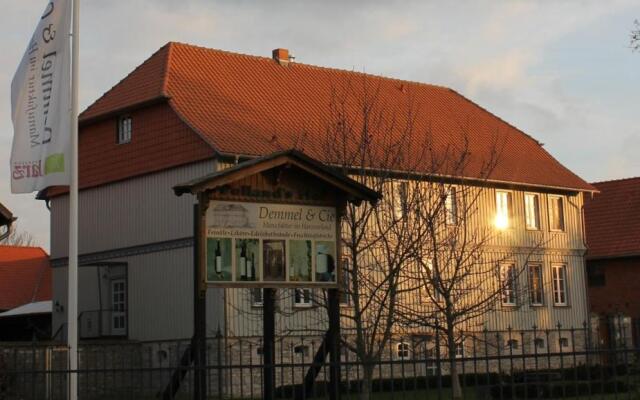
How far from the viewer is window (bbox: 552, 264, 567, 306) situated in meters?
41.9

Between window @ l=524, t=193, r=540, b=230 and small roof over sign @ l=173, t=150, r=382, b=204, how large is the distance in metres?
25.0

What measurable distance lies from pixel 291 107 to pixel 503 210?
30.3 ft

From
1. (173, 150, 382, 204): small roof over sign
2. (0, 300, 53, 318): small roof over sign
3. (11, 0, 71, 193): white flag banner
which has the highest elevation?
(11, 0, 71, 193): white flag banner

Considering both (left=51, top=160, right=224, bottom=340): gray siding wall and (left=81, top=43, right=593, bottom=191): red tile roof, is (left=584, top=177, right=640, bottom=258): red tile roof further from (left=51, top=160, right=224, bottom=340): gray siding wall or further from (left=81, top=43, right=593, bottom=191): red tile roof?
(left=51, top=160, right=224, bottom=340): gray siding wall

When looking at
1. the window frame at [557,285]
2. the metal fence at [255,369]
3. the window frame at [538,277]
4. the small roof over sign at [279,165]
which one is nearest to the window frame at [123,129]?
the metal fence at [255,369]

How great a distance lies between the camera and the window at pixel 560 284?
4194 centimetres

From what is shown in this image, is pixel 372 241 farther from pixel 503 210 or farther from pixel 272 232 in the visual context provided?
pixel 503 210

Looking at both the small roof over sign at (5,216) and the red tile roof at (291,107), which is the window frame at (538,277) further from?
the small roof over sign at (5,216)

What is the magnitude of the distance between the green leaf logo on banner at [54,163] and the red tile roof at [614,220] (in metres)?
33.0

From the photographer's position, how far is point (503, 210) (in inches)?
1591

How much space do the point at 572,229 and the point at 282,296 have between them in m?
15.9

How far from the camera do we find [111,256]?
121ft

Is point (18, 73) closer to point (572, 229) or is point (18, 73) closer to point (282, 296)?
point (282, 296)

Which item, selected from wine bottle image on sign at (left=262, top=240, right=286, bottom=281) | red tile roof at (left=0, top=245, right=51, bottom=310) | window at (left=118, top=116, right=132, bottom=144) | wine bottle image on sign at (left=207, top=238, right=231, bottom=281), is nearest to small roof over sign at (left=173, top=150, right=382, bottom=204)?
wine bottle image on sign at (left=207, top=238, right=231, bottom=281)
